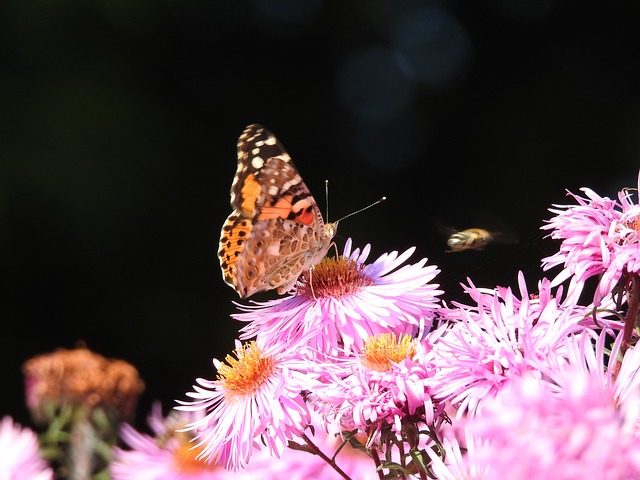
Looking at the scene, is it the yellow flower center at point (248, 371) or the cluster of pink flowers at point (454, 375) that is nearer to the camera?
the cluster of pink flowers at point (454, 375)

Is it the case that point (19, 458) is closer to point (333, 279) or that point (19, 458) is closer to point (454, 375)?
point (333, 279)

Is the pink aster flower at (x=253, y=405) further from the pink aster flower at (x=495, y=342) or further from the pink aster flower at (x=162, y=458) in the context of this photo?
the pink aster flower at (x=162, y=458)

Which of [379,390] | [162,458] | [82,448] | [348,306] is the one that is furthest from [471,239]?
[82,448]

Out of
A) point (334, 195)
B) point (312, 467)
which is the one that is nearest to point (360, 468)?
point (312, 467)

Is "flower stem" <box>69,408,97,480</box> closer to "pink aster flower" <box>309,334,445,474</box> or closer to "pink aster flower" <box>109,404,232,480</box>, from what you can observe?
"pink aster flower" <box>109,404,232,480</box>

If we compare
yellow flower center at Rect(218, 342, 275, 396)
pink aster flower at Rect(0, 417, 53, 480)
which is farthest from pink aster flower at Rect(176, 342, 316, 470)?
pink aster flower at Rect(0, 417, 53, 480)

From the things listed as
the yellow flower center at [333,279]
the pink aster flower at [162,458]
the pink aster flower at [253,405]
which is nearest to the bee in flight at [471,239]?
the yellow flower center at [333,279]
